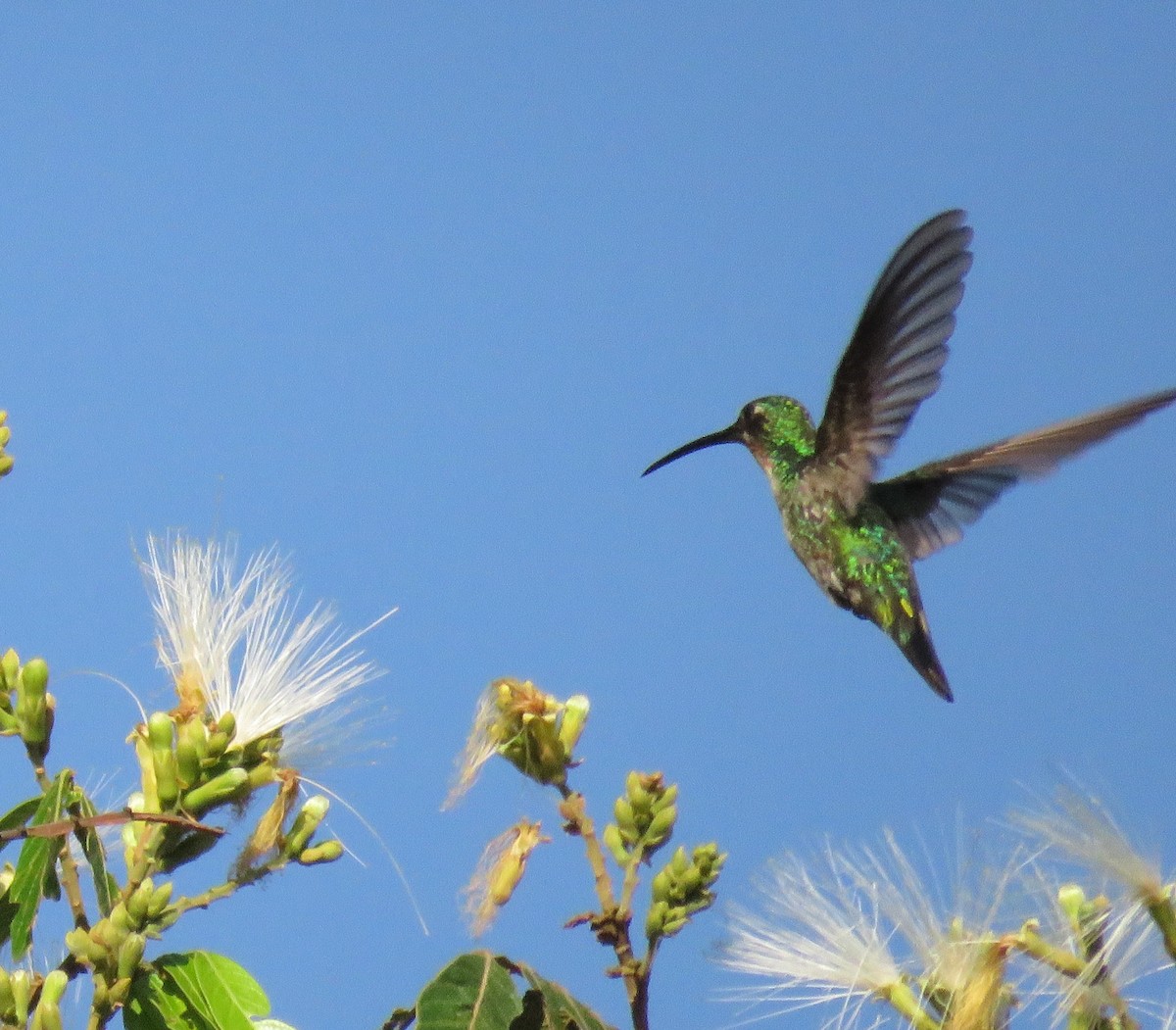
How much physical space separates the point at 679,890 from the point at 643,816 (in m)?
0.11

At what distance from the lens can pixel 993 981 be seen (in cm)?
161

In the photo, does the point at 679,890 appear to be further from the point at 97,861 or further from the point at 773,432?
the point at 773,432

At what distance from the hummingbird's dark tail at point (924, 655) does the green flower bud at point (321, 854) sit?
51.5 inches

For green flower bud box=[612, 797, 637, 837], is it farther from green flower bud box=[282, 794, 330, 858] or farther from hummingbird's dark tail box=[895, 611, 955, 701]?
hummingbird's dark tail box=[895, 611, 955, 701]

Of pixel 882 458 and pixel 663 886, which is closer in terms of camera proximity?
pixel 663 886

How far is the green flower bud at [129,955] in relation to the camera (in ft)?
5.35

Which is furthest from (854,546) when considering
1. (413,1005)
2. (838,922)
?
(413,1005)

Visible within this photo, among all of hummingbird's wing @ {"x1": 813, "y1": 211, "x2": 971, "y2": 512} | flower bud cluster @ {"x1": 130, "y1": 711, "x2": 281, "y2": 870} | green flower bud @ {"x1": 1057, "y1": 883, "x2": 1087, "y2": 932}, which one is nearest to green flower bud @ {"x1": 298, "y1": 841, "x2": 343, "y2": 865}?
flower bud cluster @ {"x1": 130, "y1": 711, "x2": 281, "y2": 870}

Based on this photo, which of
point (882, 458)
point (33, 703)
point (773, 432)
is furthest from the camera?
point (773, 432)

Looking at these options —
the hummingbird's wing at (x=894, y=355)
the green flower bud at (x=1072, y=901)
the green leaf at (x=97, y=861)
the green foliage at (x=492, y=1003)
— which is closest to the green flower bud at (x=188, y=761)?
the green leaf at (x=97, y=861)

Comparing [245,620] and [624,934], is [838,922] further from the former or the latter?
[245,620]

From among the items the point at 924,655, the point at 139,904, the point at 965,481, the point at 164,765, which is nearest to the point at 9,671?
the point at 164,765

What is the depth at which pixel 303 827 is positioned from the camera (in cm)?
200

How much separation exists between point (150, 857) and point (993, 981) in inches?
37.0
